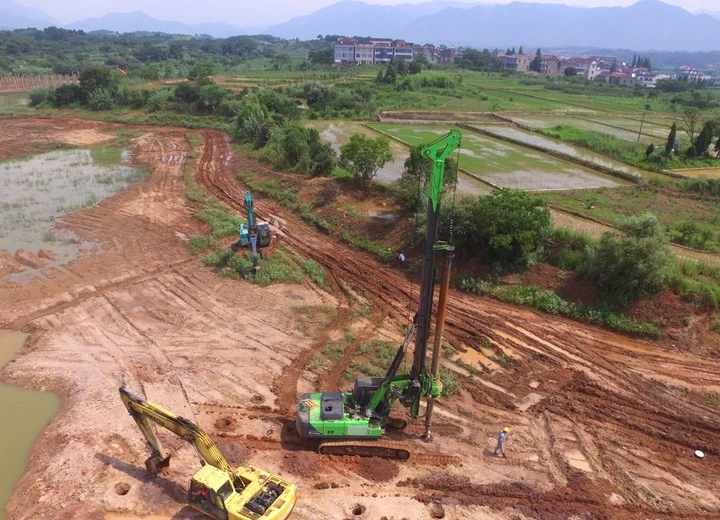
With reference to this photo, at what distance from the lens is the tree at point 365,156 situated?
27.0m

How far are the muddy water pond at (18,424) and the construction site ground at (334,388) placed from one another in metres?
0.31

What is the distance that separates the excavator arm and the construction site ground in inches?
35.8

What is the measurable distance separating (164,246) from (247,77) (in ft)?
242

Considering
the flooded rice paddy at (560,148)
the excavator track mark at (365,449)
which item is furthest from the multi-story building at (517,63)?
the excavator track mark at (365,449)

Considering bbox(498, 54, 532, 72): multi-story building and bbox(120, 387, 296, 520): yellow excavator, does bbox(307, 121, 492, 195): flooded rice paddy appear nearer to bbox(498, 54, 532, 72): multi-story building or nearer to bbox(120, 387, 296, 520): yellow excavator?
bbox(120, 387, 296, 520): yellow excavator

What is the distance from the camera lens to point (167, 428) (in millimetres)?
10562

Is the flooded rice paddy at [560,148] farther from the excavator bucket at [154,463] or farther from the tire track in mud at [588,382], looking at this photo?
the excavator bucket at [154,463]

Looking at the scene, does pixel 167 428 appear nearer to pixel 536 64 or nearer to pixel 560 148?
pixel 560 148

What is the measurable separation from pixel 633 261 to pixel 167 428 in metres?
16.0

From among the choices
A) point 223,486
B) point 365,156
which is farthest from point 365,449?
point 365,156

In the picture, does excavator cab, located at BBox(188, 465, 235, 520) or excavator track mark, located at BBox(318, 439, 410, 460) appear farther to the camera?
excavator track mark, located at BBox(318, 439, 410, 460)

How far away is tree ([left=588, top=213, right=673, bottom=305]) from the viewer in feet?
56.6

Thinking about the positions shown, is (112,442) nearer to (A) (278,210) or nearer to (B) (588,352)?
(B) (588,352)

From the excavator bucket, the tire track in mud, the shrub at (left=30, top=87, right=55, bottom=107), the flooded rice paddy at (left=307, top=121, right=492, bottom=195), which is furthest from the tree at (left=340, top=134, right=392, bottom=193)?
the shrub at (left=30, top=87, right=55, bottom=107)
